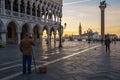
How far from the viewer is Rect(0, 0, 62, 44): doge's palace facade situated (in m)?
41.9

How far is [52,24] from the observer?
60.4 metres

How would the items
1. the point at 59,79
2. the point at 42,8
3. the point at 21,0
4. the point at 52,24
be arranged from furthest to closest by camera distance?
the point at 52,24
the point at 42,8
the point at 21,0
the point at 59,79

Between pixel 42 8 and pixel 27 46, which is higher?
pixel 42 8

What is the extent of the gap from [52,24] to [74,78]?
168 feet

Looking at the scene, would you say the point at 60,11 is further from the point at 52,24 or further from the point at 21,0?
the point at 21,0

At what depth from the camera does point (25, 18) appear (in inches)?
1879

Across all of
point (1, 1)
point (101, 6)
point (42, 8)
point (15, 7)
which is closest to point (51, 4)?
point (42, 8)

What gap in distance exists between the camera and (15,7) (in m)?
48.9

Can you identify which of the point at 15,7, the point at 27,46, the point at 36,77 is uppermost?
the point at 15,7

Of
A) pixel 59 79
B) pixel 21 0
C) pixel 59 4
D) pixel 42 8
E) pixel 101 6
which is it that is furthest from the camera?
pixel 101 6

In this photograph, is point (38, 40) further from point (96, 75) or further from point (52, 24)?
point (96, 75)

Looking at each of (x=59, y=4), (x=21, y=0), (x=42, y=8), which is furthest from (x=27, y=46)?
(x=59, y=4)

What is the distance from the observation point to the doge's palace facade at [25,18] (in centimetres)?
4188

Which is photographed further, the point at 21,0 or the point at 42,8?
the point at 42,8
